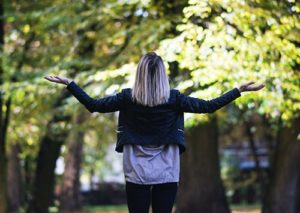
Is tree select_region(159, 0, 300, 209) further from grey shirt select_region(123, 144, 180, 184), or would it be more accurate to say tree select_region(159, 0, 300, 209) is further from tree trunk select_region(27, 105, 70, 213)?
tree trunk select_region(27, 105, 70, 213)

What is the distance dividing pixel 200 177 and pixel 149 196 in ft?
36.1

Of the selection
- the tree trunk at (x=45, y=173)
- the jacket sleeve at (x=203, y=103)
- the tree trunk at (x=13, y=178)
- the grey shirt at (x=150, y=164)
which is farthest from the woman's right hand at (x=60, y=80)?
the tree trunk at (x=13, y=178)

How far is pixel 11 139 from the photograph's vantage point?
71.2 feet

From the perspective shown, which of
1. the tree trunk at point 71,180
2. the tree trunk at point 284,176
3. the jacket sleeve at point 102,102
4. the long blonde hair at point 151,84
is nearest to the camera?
the long blonde hair at point 151,84

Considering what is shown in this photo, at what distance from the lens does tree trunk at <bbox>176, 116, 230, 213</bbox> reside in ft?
50.7

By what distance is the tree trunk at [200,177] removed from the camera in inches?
609

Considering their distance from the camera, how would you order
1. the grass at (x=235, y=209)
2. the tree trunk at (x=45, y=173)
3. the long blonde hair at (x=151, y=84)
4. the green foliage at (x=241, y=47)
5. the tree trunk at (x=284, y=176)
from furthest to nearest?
1. the grass at (x=235, y=209)
2. the tree trunk at (x=45, y=173)
3. the tree trunk at (x=284, y=176)
4. the green foliage at (x=241, y=47)
5. the long blonde hair at (x=151, y=84)

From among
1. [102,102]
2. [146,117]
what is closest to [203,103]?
[146,117]

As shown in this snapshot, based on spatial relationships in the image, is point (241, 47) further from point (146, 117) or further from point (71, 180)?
point (71, 180)

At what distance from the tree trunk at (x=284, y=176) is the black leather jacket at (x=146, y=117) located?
10892mm

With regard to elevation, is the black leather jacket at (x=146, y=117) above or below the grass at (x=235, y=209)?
above

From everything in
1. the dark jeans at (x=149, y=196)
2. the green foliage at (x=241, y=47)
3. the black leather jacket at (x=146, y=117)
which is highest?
the green foliage at (x=241, y=47)

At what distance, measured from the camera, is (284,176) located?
15594 mm

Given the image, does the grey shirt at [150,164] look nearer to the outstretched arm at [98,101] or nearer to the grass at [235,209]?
the outstretched arm at [98,101]
